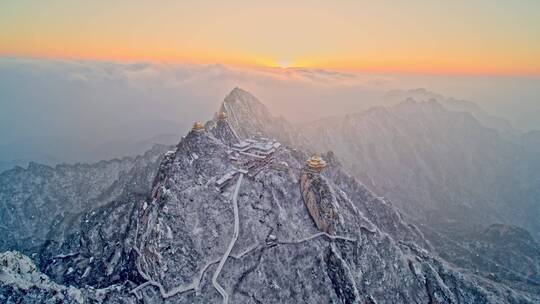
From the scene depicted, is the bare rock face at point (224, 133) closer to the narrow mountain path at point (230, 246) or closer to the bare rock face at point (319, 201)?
the narrow mountain path at point (230, 246)

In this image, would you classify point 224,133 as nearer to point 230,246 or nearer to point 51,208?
point 230,246

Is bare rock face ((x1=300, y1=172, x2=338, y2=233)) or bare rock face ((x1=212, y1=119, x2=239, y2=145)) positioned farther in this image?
bare rock face ((x1=212, y1=119, x2=239, y2=145))

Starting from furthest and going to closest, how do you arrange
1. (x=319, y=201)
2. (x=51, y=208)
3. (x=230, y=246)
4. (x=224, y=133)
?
(x=51, y=208) → (x=224, y=133) → (x=319, y=201) → (x=230, y=246)

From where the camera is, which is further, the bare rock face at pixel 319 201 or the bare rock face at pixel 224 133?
the bare rock face at pixel 224 133

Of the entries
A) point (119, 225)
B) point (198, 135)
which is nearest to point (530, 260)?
point (198, 135)

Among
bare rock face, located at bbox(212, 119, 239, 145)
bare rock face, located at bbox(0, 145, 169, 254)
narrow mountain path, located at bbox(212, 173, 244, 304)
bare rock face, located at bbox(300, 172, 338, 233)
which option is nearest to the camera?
narrow mountain path, located at bbox(212, 173, 244, 304)

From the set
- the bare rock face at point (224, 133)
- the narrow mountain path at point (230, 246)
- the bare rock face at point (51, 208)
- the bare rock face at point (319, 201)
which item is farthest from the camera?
the bare rock face at point (51, 208)

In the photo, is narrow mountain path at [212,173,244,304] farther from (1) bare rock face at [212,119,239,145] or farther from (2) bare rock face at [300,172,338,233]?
(1) bare rock face at [212,119,239,145]

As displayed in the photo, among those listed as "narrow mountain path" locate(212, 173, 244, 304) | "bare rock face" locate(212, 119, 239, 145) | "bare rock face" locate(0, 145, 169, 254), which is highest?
"bare rock face" locate(212, 119, 239, 145)

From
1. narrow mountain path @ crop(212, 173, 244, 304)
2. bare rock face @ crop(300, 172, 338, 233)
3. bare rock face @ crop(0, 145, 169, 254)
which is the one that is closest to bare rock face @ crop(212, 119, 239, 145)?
narrow mountain path @ crop(212, 173, 244, 304)

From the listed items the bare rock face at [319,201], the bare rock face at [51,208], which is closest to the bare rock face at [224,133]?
the bare rock face at [319,201]

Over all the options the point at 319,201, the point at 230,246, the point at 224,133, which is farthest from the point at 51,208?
the point at 319,201
